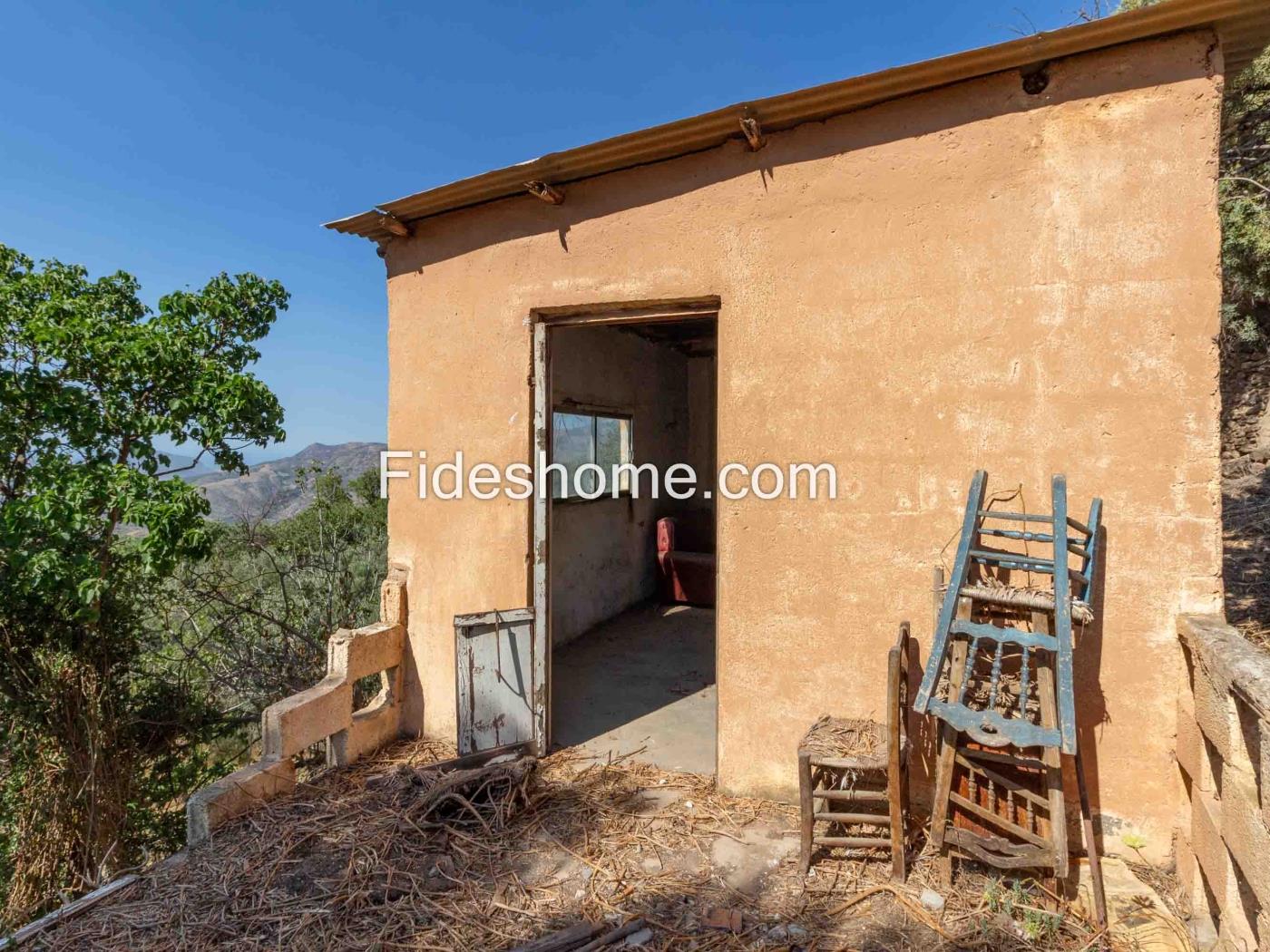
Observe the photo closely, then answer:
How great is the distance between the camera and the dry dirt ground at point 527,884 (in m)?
2.27

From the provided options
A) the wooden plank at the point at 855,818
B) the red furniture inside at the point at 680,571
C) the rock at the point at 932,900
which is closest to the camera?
the rock at the point at 932,900

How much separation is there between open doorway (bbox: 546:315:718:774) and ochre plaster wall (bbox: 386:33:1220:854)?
20.9 inches

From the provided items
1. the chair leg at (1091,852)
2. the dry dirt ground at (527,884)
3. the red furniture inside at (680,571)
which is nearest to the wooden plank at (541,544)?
the dry dirt ground at (527,884)

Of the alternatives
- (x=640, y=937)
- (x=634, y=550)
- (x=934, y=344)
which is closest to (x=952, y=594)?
(x=934, y=344)

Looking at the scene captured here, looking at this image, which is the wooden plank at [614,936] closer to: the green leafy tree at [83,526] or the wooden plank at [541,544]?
the wooden plank at [541,544]

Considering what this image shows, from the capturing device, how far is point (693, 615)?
6.95 metres

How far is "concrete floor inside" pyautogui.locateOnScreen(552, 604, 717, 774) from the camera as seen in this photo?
3.83 m

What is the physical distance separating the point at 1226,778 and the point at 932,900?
3.64 feet

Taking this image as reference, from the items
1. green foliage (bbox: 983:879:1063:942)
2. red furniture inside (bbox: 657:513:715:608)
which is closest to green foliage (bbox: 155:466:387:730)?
red furniture inside (bbox: 657:513:715:608)

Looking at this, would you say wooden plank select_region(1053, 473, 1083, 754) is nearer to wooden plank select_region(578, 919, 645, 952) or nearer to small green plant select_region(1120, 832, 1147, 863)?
small green plant select_region(1120, 832, 1147, 863)

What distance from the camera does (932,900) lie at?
2.35m

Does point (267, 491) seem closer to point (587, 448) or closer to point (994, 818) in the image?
point (587, 448)

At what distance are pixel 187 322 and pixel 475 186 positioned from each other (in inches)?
121

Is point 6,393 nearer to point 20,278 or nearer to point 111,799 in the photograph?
point 20,278
